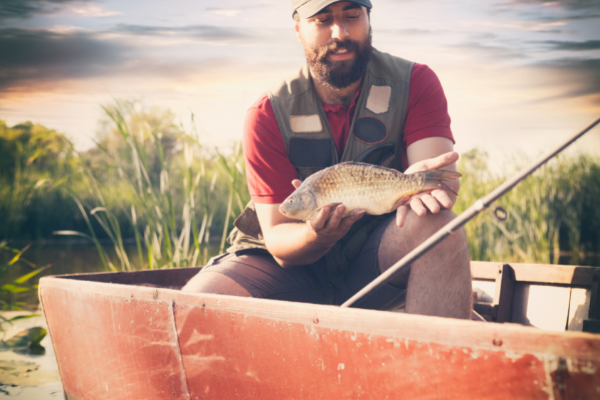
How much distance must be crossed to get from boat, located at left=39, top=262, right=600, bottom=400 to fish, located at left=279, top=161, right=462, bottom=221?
0.34 metres

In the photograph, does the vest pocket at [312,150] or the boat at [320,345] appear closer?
the boat at [320,345]

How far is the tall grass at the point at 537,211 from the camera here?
18.8ft

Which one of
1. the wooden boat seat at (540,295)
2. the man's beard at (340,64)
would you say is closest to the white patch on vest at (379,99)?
the man's beard at (340,64)

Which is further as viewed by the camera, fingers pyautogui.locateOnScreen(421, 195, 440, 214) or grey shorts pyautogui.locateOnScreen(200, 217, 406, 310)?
grey shorts pyautogui.locateOnScreen(200, 217, 406, 310)

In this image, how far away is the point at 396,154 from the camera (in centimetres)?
225

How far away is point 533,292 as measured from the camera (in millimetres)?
2570

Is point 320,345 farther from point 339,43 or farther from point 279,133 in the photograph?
point 339,43

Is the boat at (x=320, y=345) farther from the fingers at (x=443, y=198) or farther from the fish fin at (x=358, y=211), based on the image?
the fingers at (x=443, y=198)

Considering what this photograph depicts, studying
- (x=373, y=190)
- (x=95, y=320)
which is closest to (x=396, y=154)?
(x=373, y=190)

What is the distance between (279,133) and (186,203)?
1.51 metres

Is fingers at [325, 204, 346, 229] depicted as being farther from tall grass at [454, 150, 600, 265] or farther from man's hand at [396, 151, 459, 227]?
tall grass at [454, 150, 600, 265]

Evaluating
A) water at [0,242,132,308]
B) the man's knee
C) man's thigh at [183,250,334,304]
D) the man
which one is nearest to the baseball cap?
the man

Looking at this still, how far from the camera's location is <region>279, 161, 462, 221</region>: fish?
158 centimetres

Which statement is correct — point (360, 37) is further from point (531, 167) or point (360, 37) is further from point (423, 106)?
point (531, 167)
